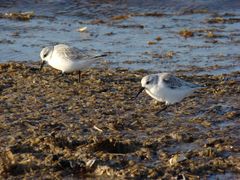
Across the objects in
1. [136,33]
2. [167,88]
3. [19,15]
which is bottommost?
[136,33]

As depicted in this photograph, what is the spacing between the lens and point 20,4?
16594mm

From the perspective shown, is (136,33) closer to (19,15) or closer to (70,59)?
(19,15)

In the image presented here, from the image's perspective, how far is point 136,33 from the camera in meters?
13.5

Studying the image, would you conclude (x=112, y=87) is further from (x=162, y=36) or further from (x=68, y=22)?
(x=68, y=22)

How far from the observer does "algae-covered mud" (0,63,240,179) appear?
5.66 metres

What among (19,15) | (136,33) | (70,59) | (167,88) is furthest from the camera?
(19,15)

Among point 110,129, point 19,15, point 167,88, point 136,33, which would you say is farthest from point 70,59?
point 19,15

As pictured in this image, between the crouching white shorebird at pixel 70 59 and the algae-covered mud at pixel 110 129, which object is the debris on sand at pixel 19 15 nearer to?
the algae-covered mud at pixel 110 129

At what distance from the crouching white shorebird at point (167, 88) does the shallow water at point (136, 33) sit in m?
2.61

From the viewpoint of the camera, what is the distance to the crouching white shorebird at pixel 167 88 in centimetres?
725

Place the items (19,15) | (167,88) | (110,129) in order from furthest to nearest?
(19,15), (167,88), (110,129)

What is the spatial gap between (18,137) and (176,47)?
19.9ft

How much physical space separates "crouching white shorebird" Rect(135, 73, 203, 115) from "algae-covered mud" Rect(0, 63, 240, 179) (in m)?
0.22

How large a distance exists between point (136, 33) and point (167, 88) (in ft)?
20.9
